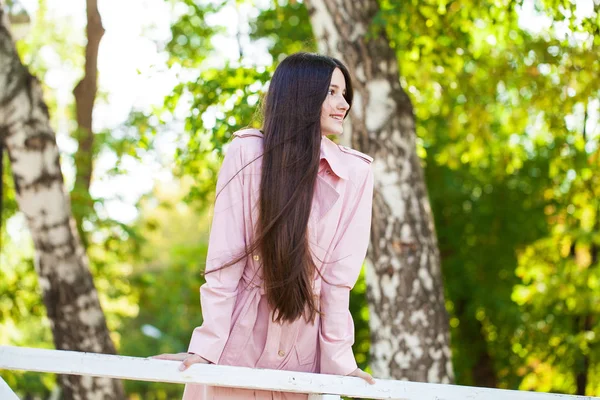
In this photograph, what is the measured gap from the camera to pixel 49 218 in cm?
541

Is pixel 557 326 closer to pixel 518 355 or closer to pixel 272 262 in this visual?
pixel 518 355

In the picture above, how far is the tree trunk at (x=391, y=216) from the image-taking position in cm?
491

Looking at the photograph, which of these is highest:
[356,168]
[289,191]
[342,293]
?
[356,168]

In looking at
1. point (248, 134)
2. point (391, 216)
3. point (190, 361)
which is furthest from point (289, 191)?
point (391, 216)

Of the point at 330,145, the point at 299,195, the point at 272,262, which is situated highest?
the point at 330,145

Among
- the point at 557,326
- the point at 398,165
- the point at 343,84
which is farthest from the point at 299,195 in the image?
the point at 557,326

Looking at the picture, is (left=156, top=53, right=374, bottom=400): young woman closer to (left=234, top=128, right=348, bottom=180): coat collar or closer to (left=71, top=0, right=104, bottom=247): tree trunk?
(left=234, top=128, right=348, bottom=180): coat collar

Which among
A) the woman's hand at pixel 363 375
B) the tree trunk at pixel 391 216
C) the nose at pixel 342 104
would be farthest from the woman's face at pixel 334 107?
the tree trunk at pixel 391 216

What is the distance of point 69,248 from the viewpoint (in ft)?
18.0

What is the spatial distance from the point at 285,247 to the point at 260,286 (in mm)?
164

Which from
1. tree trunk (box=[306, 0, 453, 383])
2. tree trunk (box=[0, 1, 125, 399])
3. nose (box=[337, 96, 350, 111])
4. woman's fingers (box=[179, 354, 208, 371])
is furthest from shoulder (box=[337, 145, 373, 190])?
tree trunk (box=[0, 1, 125, 399])

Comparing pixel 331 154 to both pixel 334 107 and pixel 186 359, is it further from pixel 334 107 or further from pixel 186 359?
pixel 186 359

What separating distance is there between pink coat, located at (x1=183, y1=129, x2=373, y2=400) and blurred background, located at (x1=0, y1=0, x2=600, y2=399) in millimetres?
2384

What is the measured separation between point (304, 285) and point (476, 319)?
1088 cm
